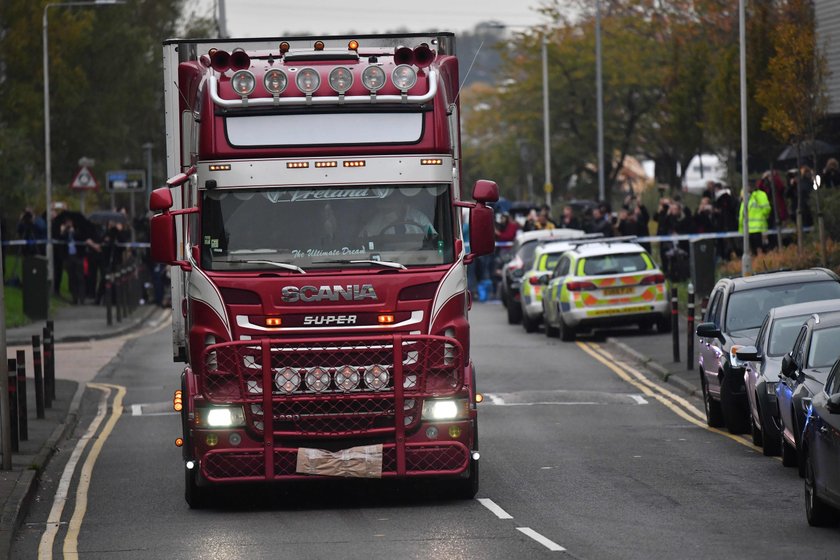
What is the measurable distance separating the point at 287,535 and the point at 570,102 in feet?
196

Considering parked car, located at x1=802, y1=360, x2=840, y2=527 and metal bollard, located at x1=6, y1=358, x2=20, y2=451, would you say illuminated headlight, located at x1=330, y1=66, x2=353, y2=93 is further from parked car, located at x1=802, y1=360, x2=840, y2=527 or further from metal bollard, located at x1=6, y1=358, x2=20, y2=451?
metal bollard, located at x1=6, y1=358, x2=20, y2=451

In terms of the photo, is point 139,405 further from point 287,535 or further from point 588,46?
point 588,46

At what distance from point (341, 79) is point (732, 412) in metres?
6.78

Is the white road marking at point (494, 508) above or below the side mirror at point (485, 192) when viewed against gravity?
below

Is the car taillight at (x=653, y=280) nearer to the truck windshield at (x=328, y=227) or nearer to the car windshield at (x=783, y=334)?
the car windshield at (x=783, y=334)

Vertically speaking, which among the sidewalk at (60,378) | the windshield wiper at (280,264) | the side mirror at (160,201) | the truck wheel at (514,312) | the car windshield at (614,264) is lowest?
the sidewalk at (60,378)

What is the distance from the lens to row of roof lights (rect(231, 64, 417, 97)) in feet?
48.0

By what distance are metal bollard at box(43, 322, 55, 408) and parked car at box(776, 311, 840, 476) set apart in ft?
35.9

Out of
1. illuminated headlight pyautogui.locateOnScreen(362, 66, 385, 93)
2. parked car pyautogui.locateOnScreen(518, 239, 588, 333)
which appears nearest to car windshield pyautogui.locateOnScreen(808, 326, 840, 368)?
illuminated headlight pyautogui.locateOnScreen(362, 66, 385, 93)

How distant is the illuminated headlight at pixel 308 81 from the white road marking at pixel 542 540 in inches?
150

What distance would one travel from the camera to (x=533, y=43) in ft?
237

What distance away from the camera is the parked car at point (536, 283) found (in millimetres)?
34844

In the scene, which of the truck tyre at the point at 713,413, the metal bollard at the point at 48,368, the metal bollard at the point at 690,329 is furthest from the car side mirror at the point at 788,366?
the metal bollard at the point at 48,368

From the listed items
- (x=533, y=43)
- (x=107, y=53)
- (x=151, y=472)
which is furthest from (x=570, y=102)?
(x=151, y=472)
